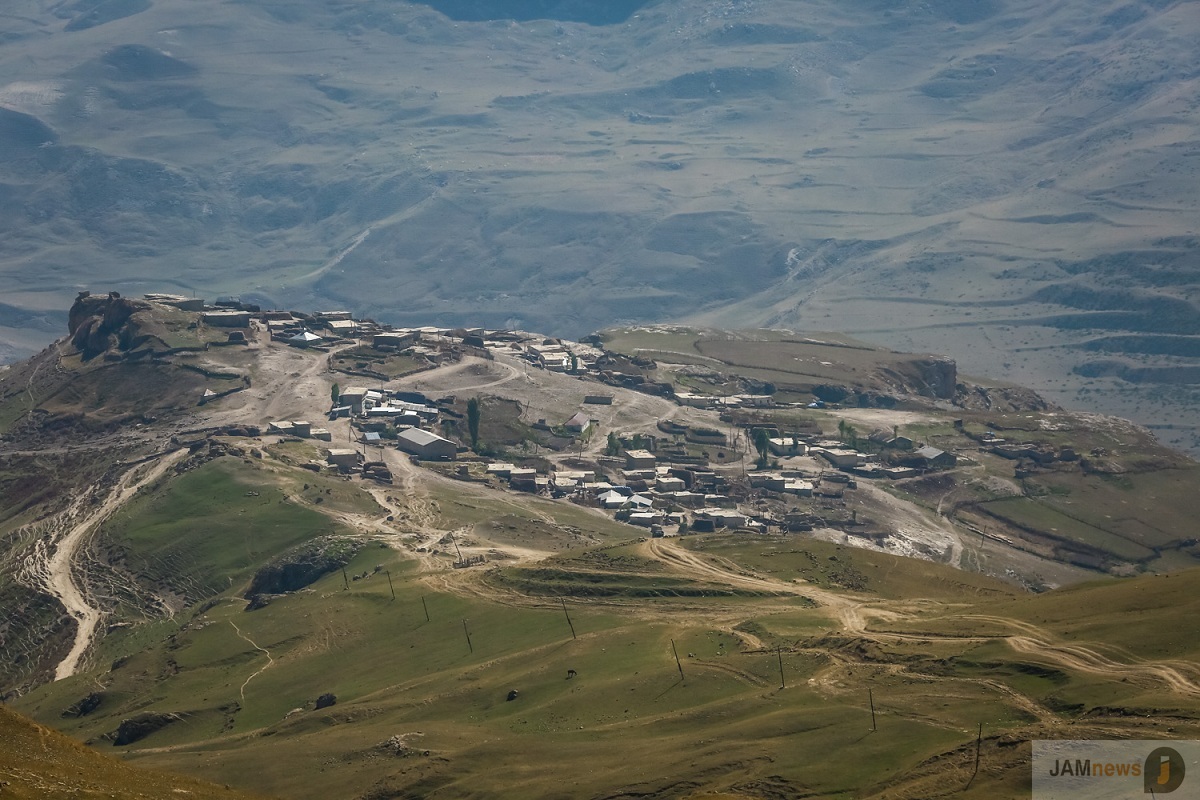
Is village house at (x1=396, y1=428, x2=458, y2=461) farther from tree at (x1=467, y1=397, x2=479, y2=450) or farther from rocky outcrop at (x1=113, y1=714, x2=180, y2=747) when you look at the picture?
rocky outcrop at (x1=113, y1=714, x2=180, y2=747)

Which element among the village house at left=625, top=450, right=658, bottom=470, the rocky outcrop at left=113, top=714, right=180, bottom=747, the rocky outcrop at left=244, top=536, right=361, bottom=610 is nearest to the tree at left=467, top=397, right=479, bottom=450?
the village house at left=625, top=450, right=658, bottom=470

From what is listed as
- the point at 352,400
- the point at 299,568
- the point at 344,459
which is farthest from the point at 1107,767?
the point at 352,400

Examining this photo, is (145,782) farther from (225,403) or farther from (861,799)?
(225,403)

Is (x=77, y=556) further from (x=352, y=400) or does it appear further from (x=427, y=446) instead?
(x=352, y=400)

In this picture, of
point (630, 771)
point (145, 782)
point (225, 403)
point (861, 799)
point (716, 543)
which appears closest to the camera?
point (145, 782)

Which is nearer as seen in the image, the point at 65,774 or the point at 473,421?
the point at 65,774

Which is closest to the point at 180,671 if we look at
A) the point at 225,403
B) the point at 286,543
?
the point at 286,543
